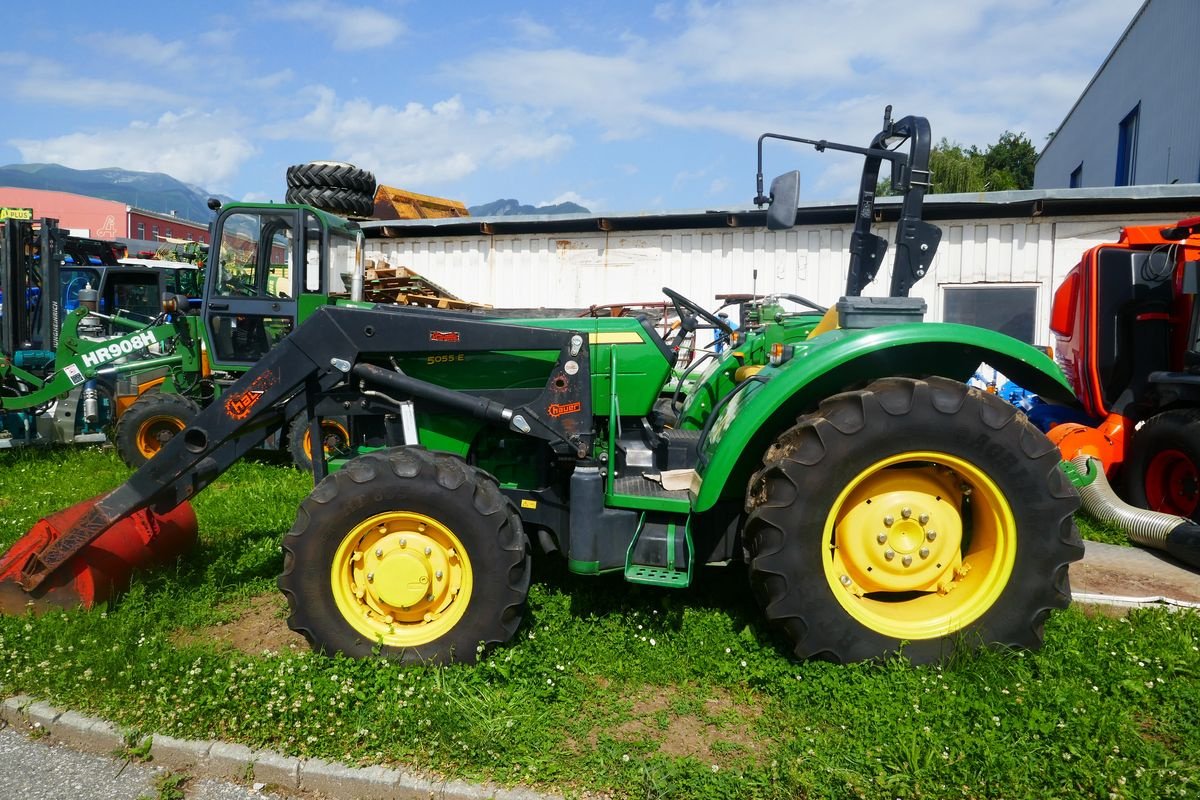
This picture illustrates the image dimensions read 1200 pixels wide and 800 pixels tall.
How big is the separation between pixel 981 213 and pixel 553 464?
8278 millimetres

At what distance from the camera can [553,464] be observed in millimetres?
3910

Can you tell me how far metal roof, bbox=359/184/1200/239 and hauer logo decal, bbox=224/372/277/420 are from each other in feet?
19.0

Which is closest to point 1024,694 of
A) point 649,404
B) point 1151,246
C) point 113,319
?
point 649,404

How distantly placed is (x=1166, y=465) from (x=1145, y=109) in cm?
1699

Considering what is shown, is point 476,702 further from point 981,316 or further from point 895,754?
point 981,316

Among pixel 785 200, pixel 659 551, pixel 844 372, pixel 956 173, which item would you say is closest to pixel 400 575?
pixel 659 551

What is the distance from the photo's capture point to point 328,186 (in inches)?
448

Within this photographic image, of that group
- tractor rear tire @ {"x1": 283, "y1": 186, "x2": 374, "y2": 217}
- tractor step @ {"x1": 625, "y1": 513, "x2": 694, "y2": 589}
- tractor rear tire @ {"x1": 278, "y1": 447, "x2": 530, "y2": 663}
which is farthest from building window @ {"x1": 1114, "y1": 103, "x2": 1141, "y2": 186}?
tractor rear tire @ {"x1": 278, "y1": 447, "x2": 530, "y2": 663}

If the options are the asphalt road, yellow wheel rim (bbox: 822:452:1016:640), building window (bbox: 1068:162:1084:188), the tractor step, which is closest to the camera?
the asphalt road

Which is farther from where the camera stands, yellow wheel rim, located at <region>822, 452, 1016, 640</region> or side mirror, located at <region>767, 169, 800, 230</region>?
side mirror, located at <region>767, 169, 800, 230</region>

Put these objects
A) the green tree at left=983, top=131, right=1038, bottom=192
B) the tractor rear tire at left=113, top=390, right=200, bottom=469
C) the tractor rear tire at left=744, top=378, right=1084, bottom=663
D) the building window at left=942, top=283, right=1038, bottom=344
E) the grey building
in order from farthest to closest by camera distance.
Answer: the green tree at left=983, top=131, right=1038, bottom=192, the grey building, the building window at left=942, top=283, right=1038, bottom=344, the tractor rear tire at left=113, top=390, right=200, bottom=469, the tractor rear tire at left=744, top=378, right=1084, bottom=663

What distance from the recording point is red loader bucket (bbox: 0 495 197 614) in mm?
3688

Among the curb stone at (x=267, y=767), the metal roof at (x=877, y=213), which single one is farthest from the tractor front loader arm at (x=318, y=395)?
the metal roof at (x=877, y=213)

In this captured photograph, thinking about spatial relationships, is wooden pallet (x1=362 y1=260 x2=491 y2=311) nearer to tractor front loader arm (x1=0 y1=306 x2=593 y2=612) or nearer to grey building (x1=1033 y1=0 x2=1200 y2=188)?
tractor front loader arm (x1=0 y1=306 x2=593 y2=612)
